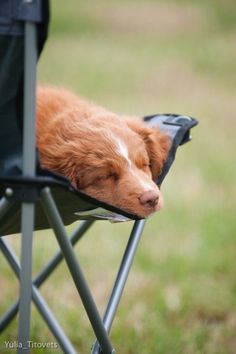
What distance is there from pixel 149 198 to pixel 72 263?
351 mm

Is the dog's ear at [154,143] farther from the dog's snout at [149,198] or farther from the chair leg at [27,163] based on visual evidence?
the chair leg at [27,163]

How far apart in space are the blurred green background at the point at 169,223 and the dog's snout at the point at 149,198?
1.05 metres

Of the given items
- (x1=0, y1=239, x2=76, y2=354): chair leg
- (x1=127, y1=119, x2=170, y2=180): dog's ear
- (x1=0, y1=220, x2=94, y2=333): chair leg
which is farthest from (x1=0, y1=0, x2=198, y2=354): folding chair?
(x1=0, y1=220, x2=94, y2=333): chair leg

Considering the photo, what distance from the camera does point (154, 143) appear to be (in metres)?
3.08

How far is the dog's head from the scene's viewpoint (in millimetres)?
2805

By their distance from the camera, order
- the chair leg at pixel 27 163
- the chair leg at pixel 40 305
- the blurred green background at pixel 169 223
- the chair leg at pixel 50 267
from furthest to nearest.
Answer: the blurred green background at pixel 169 223, the chair leg at pixel 50 267, the chair leg at pixel 40 305, the chair leg at pixel 27 163

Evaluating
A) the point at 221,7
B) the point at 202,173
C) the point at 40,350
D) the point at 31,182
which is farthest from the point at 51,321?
the point at 221,7

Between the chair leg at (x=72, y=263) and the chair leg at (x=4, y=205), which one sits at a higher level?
the chair leg at (x=4, y=205)

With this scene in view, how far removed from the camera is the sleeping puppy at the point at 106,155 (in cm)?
282

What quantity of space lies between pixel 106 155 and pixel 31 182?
0.53 m

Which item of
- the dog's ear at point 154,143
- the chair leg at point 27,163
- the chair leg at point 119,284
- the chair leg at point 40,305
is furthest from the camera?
the chair leg at point 40,305

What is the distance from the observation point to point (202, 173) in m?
6.46

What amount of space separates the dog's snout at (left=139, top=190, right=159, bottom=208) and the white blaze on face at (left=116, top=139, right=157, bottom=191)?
0.02 m

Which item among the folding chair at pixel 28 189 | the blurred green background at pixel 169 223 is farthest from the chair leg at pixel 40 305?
the folding chair at pixel 28 189
